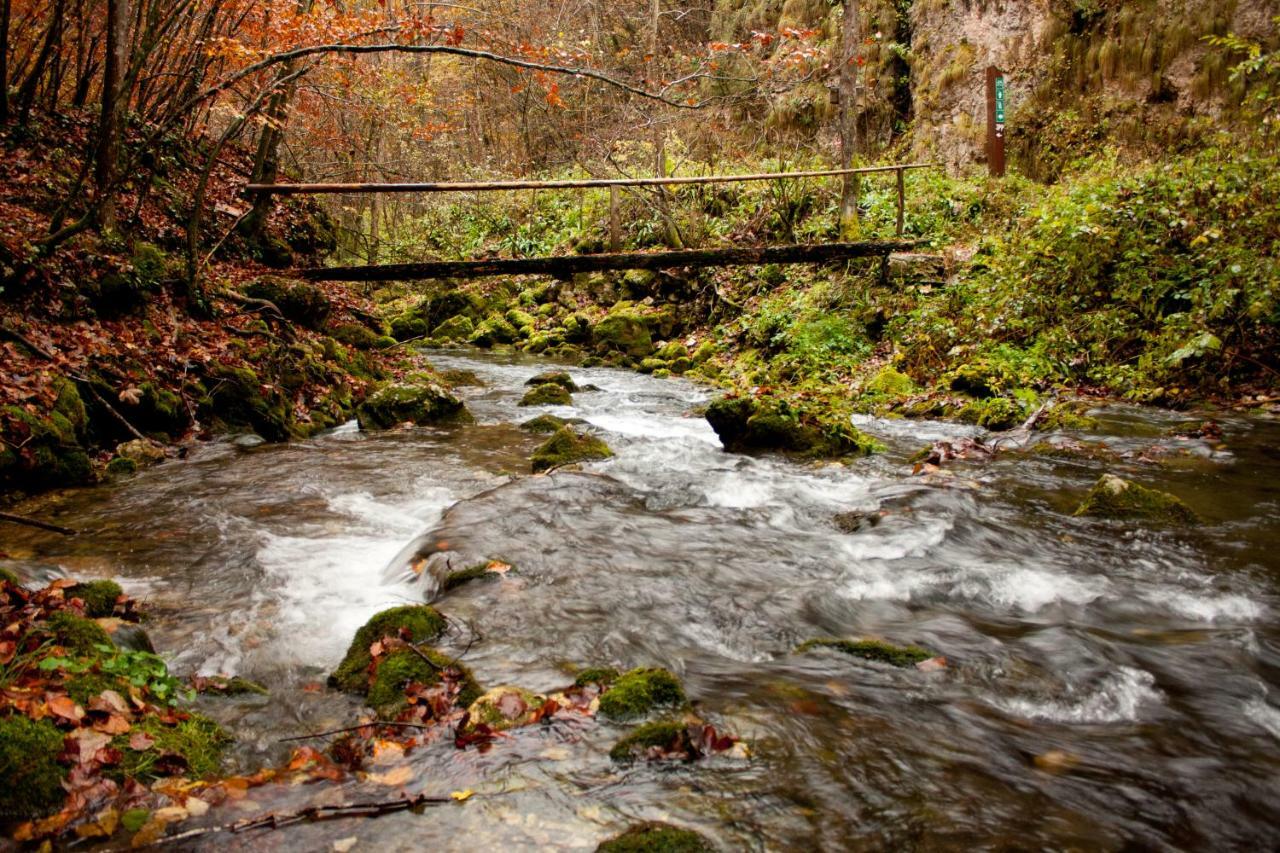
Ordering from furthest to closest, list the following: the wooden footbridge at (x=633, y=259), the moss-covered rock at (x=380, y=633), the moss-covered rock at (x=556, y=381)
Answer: the moss-covered rock at (x=556, y=381)
the wooden footbridge at (x=633, y=259)
the moss-covered rock at (x=380, y=633)

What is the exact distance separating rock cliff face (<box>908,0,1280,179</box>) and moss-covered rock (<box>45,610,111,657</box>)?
16.6 metres

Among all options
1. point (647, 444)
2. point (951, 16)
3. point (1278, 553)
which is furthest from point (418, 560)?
point (951, 16)

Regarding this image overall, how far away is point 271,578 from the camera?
500 centimetres

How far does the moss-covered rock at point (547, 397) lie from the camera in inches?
466

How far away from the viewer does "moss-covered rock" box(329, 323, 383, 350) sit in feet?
41.5

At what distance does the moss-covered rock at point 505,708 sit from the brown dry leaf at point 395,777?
0.35m

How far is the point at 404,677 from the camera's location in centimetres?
346

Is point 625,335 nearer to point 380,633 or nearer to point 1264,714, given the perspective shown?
point 380,633

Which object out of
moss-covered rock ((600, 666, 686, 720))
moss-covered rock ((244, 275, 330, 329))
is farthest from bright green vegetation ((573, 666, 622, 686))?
moss-covered rock ((244, 275, 330, 329))

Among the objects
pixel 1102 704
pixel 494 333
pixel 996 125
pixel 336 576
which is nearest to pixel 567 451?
pixel 336 576

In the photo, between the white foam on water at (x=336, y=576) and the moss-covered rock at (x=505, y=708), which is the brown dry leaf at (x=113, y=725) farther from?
the moss-covered rock at (x=505, y=708)

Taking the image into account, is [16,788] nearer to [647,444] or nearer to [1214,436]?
[647,444]

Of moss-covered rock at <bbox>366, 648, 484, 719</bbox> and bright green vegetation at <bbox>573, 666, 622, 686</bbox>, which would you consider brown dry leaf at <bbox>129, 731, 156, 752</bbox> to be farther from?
bright green vegetation at <bbox>573, 666, 622, 686</bbox>

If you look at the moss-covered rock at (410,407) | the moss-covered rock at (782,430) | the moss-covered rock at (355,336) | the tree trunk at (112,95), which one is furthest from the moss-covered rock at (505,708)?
the moss-covered rock at (355,336)
